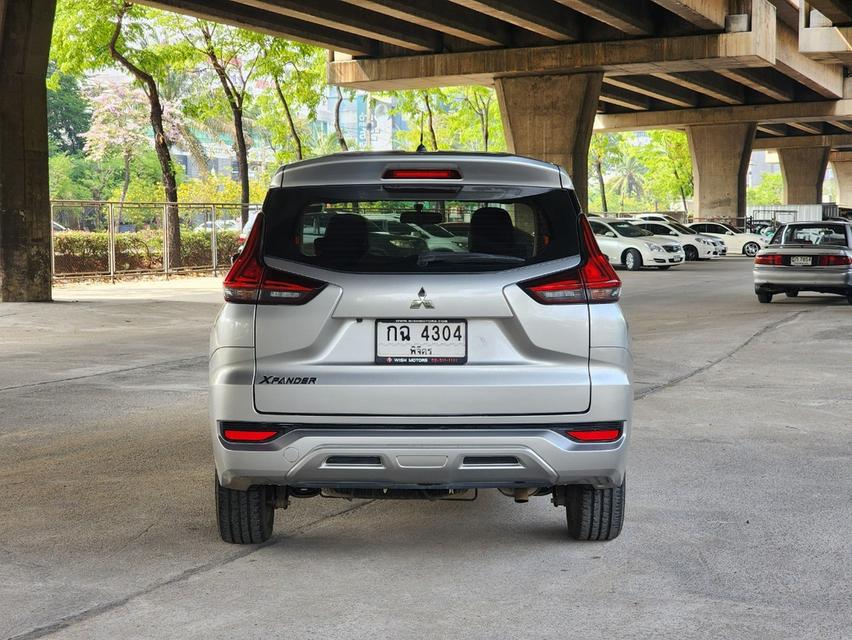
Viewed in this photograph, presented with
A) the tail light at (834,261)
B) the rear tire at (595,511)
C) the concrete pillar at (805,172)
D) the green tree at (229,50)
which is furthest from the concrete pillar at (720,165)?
the rear tire at (595,511)

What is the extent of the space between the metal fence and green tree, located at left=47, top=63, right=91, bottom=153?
160 feet

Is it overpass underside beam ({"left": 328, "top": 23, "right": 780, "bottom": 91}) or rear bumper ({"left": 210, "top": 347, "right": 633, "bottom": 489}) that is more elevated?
overpass underside beam ({"left": 328, "top": 23, "right": 780, "bottom": 91})

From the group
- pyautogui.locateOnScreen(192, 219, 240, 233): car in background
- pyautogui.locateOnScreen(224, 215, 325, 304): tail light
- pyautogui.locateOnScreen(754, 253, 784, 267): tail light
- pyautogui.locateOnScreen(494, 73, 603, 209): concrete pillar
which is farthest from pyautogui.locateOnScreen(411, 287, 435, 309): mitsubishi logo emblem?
pyautogui.locateOnScreen(494, 73, 603, 209): concrete pillar

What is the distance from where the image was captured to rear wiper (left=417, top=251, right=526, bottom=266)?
4984 mm

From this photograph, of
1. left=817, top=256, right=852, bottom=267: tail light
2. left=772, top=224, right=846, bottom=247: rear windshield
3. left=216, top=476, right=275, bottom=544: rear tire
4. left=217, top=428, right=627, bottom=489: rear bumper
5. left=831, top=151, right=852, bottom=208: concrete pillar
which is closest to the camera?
left=217, top=428, right=627, bottom=489: rear bumper

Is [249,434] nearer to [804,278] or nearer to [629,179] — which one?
[804,278]

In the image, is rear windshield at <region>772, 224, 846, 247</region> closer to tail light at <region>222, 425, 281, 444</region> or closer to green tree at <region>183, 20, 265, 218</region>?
tail light at <region>222, 425, 281, 444</region>

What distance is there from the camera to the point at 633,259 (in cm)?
3656

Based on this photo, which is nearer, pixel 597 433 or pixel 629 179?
pixel 597 433

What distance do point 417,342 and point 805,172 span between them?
2958 inches

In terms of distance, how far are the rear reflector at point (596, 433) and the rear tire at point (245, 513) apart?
1359 millimetres

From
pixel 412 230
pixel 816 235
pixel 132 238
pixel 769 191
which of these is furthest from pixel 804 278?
pixel 769 191

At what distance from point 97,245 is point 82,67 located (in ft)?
23.9

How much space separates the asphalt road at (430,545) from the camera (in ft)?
14.7
